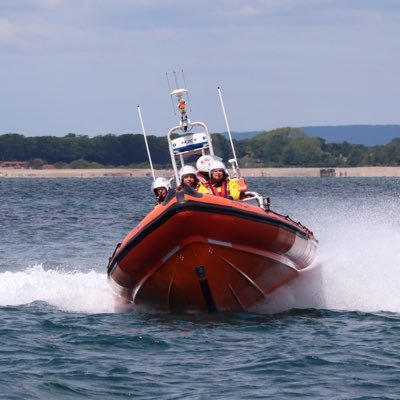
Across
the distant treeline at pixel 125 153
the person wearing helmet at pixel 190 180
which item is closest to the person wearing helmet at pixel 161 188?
the person wearing helmet at pixel 190 180

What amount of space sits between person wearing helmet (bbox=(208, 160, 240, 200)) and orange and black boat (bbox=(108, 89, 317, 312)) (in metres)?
0.47

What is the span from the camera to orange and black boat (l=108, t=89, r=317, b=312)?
14.1 m

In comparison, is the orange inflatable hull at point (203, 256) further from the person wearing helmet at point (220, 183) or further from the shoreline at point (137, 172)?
the shoreline at point (137, 172)

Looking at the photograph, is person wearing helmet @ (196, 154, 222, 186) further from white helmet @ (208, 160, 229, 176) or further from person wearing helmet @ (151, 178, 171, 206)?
person wearing helmet @ (151, 178, 171, 206)

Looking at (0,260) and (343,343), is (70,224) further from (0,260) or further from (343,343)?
(343,343)

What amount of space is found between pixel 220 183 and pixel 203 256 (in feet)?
4.33

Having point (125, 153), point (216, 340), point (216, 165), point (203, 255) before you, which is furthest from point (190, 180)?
point (125, 153)

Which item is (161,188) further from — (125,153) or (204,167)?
(125,153)

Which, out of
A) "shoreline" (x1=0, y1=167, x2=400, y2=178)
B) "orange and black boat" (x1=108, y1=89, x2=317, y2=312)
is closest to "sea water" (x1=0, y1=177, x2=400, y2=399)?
"orange and black boat" (x1=108, y1=89, x2=317, y2=312)

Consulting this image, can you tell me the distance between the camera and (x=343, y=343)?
43.1 feet

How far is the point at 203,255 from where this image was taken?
14.3m

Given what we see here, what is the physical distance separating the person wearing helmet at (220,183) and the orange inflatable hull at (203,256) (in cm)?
51

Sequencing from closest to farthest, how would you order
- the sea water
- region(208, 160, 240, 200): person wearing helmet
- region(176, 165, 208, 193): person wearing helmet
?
the sea water → region(176, 165, 208, 193): person wearing helmet → region(208, 160, 240, 200): person wearing helmet

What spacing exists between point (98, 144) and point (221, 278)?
510 ft
